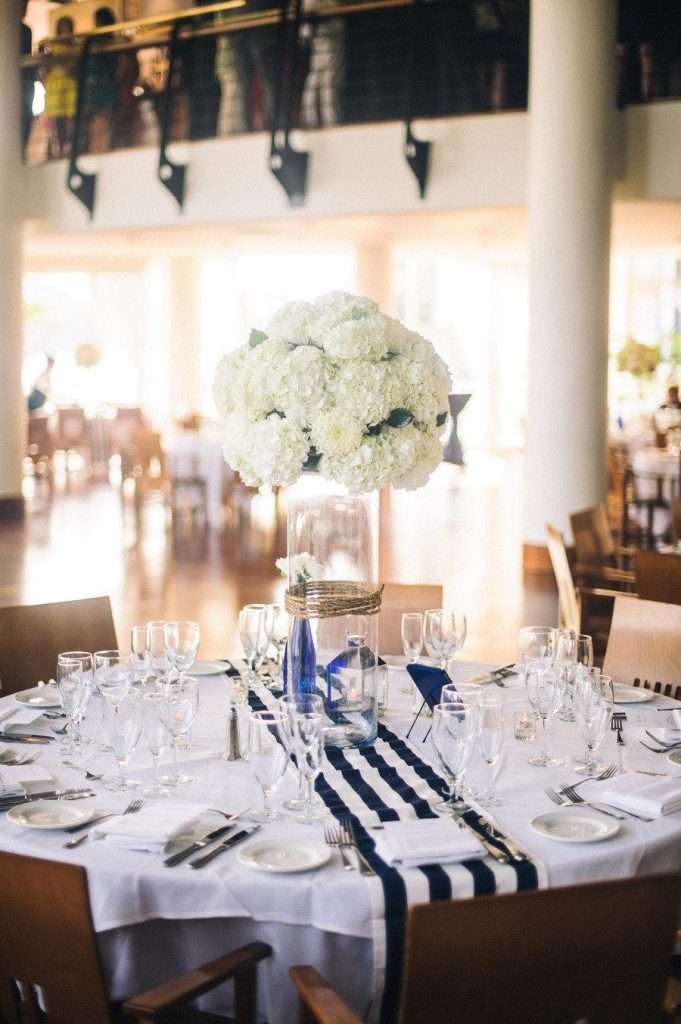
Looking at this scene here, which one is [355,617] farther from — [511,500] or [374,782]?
[511,500]

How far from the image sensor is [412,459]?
261cm

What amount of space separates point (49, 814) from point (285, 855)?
1.66 feet

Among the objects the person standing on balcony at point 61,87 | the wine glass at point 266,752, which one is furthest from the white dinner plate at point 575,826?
A: the person standing on balcony at point 61,87

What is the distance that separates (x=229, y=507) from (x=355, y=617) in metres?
9.40

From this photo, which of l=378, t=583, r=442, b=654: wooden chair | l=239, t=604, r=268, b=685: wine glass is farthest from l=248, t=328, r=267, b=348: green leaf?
l=378, t=583, r=442, b=654: wooden chair

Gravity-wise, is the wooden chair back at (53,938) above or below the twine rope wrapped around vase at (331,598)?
below

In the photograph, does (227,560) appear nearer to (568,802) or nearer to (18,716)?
(18,716)

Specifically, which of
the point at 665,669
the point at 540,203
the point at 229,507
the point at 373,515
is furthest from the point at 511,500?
the point at 373,515

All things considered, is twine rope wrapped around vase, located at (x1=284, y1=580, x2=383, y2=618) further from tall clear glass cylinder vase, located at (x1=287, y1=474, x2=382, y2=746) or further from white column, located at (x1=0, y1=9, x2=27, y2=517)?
white column, located at (x1=0, y1=9, x2=27, y2=517)

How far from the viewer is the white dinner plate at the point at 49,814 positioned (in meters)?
2.18

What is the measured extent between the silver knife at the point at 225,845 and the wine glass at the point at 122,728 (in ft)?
1.09

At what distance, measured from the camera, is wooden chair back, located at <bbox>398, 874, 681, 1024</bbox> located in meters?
1.60

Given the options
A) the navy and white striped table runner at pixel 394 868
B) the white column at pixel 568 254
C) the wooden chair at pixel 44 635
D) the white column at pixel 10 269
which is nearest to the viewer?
the navy and white striped table runner at pixel 394 868

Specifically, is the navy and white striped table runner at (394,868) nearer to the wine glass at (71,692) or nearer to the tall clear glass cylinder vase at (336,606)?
the tall clear glass cylinder vase at (336,606)
